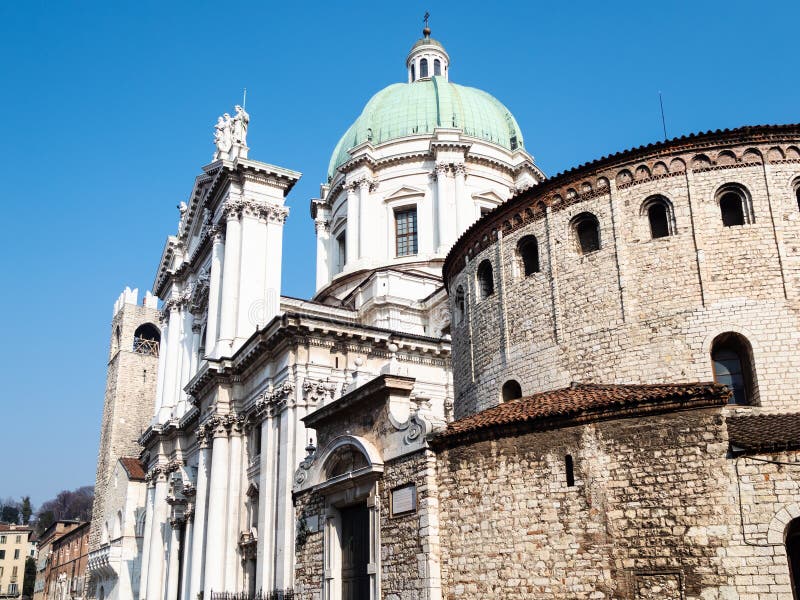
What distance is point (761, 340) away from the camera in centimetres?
1711

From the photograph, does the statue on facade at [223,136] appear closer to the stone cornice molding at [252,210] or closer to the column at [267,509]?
the stone cornice molding at [252,210]

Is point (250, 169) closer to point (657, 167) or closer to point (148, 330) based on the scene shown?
point (657, 167)

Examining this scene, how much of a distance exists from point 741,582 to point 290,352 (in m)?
19.4

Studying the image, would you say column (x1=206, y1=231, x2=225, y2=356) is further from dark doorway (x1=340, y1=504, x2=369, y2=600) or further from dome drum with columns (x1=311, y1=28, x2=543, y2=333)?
dark doorway (x1=340, y1=504, x2=369, y2=600)

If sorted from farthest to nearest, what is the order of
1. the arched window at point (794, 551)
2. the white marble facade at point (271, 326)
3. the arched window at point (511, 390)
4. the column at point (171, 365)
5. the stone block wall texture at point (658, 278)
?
the column at point (171, 365)
the white marble facade at point (271, 326)
the arched window at point (511, 390)
the stone block wall texture at point (658, 278)
the arched window at point (794, 551)

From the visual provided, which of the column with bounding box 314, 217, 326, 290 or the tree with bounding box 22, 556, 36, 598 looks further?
the tree with bounding box 22, 556, 36, 598

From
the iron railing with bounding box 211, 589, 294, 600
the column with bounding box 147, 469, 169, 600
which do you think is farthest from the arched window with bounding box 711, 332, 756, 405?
the column with bounding box 147, 469, 169, 600

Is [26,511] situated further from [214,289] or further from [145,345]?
[214,289]

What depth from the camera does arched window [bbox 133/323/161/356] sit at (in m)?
73.6

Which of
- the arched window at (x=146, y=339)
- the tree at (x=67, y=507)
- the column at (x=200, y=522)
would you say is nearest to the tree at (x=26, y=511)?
the tree at (x=67, y=507)

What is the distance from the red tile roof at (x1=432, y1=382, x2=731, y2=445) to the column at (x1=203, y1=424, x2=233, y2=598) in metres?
18.5

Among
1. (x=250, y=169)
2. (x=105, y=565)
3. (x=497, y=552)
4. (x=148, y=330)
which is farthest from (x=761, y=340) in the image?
(x=148, y=330)

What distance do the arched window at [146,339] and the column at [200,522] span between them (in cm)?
3898

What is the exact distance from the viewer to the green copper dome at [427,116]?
152ft
